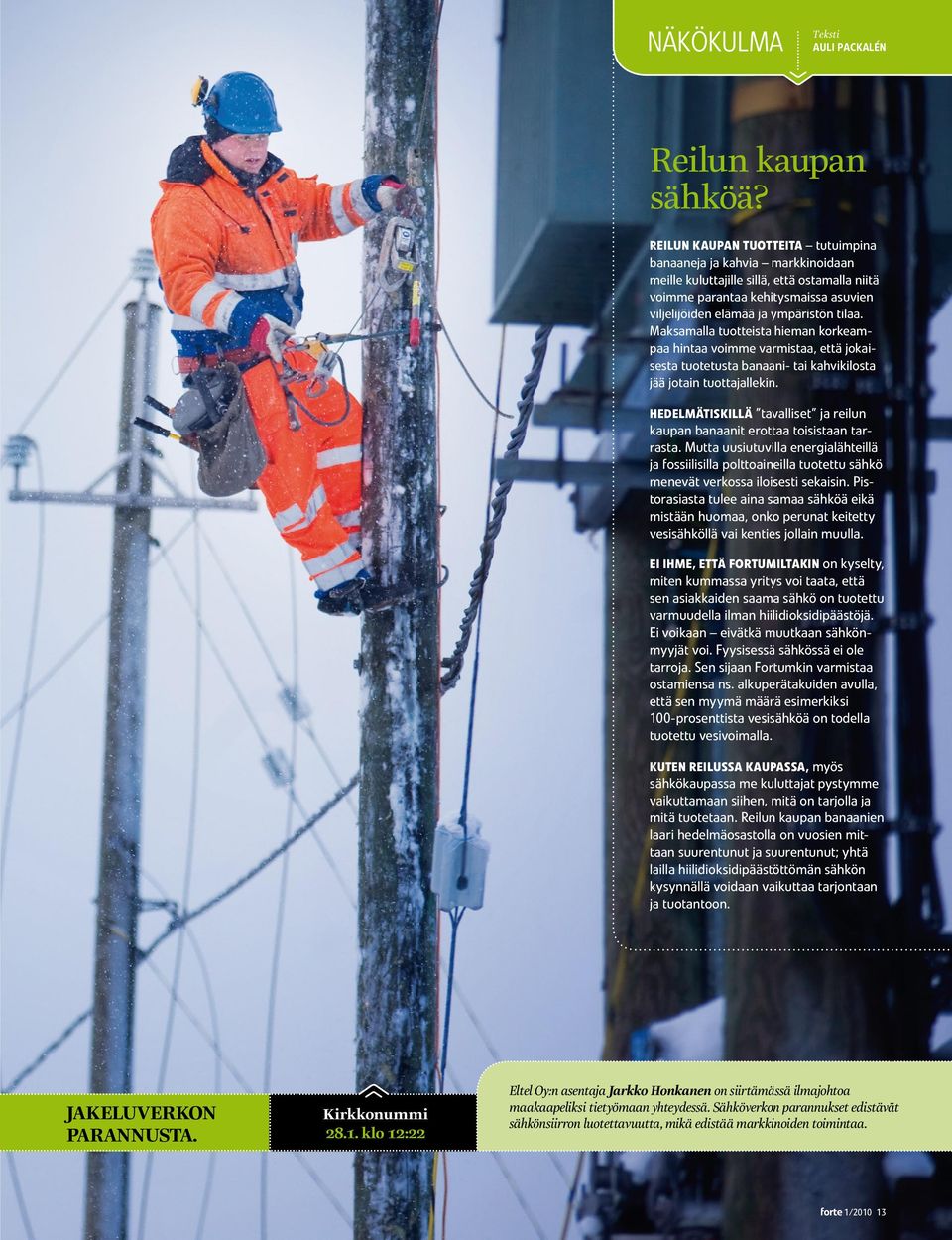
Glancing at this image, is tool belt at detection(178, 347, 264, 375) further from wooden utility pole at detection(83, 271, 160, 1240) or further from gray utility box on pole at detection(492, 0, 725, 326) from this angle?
wooden utility pole at detection(83, 271, 160, 1240)

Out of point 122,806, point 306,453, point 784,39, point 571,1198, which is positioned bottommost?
point 571,1198

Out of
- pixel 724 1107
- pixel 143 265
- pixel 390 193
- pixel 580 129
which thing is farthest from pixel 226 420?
pixel 724 1107

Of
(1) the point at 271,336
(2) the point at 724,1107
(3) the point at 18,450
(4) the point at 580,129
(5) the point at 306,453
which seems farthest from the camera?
(3) the point at 18,450

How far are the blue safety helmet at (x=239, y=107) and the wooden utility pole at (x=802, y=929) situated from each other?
1305 millimetres

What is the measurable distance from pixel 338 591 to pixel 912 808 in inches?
66.3

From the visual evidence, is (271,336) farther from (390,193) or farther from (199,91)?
(199,91)

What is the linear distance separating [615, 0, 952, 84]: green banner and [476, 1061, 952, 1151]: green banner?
8.94 ft

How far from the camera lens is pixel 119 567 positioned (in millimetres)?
4906

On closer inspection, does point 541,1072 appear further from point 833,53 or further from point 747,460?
point 833,53

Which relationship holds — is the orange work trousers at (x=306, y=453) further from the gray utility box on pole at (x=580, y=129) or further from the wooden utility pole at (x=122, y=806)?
the wooden utility pole at (x=122, y=806)

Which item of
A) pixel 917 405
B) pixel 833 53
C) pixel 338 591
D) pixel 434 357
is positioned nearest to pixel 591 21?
pixel 833 53

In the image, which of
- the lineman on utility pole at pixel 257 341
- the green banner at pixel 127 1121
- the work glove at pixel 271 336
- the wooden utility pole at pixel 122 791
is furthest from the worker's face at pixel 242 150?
the green banner at pixel 127 1121

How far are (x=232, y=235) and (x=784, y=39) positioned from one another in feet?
5.34

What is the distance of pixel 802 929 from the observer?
3758 mm
